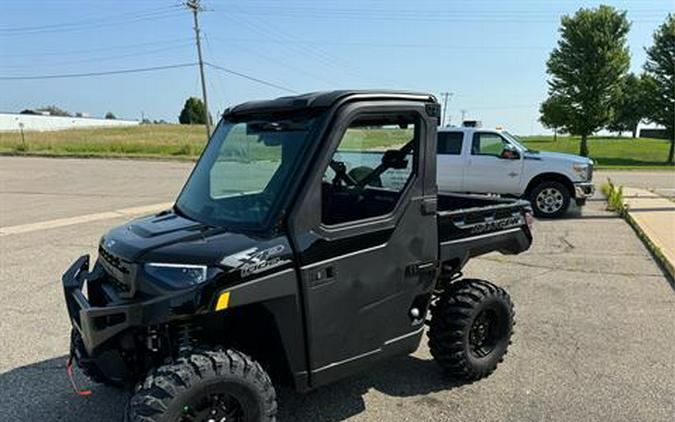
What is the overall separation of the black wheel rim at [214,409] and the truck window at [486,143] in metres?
9.89

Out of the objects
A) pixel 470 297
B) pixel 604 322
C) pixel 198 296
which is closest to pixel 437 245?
pixel 470 297

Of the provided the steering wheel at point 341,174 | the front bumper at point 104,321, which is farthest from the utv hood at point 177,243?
the steering wheel at point 341,174

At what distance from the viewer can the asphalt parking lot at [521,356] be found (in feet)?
11.5

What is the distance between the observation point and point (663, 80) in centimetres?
4000

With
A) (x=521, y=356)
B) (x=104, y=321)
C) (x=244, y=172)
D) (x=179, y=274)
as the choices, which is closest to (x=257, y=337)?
(x=179, y=274)

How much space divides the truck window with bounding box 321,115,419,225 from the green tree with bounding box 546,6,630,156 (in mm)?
40413

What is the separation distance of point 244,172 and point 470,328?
1.98m

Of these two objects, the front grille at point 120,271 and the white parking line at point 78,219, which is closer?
the front grille at point 120,271

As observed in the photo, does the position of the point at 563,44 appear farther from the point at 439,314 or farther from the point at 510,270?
the point at 439,314

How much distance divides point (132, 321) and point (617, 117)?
4571 centimetres

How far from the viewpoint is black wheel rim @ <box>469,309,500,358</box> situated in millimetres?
3971

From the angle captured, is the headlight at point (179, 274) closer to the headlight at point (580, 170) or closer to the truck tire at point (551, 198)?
the truck tire at point (551, 198)

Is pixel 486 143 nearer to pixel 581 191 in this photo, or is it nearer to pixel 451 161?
pixel 451 161

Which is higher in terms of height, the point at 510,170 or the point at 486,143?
the point at 486,143
